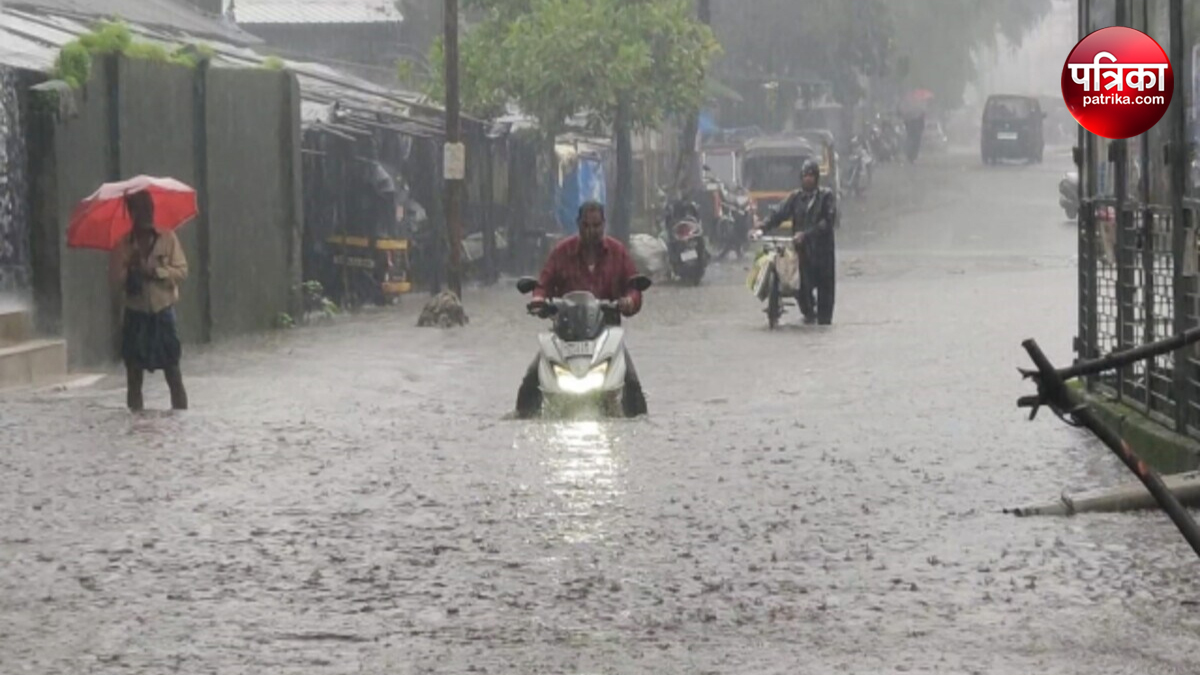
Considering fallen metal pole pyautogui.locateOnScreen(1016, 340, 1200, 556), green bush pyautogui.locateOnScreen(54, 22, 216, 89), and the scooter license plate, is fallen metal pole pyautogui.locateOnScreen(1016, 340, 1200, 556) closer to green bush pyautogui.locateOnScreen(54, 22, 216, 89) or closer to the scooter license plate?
the scooter license plate

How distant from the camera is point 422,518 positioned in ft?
35.8

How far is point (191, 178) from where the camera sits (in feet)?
80.2

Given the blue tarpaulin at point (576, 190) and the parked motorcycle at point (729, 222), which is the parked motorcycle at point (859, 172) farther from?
the blue tarpaulin at point (576, 190)

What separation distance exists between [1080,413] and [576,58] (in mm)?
32601

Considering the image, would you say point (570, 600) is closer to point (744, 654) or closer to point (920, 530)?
point (744, 654)

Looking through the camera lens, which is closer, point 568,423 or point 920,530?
point 920,530

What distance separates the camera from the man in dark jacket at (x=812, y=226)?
24922 mm

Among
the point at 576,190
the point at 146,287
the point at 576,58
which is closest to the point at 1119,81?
the point at 146,287

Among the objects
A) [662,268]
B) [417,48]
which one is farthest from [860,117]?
[662,268]

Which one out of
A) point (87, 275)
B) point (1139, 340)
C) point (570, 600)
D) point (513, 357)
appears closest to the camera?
point (570, 600)

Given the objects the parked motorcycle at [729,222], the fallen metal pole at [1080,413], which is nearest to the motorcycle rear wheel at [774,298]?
the parked motorcycle at [729,222]

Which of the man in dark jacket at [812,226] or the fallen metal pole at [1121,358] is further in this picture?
the man in dark jacket at [812,226]

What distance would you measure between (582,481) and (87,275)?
34.0 feet

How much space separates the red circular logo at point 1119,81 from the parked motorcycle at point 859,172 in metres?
51.8
